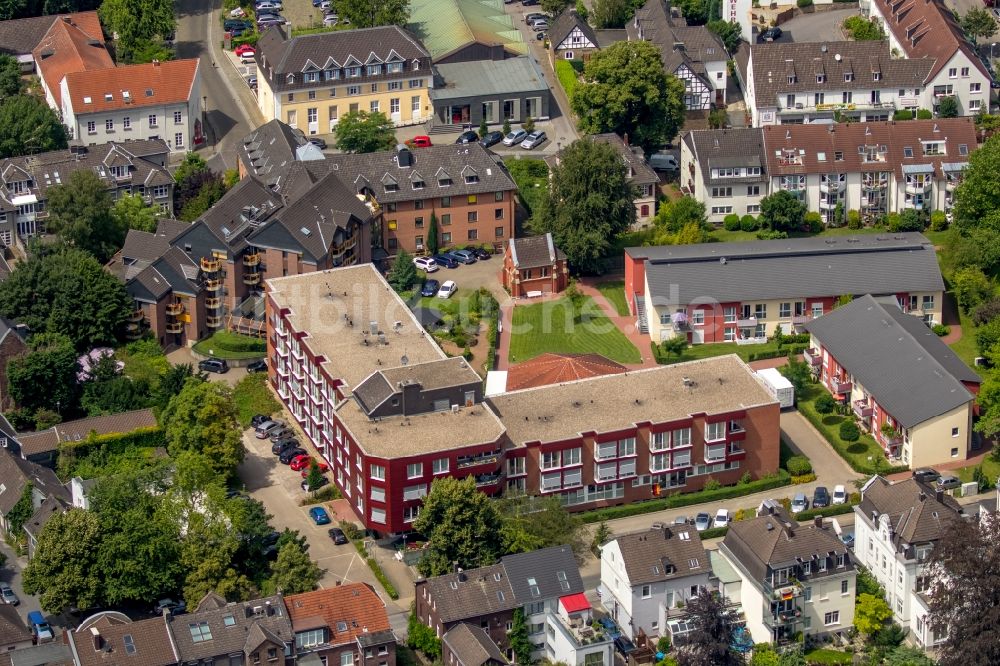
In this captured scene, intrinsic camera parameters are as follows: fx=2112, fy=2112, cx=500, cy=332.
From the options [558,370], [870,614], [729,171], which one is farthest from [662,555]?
[729,171]

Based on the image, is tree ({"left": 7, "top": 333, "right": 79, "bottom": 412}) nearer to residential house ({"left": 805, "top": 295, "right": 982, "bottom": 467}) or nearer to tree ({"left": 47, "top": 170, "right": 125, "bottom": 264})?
tree ({"left": 47, "top": 170, "right": 125, "bottom": 264})

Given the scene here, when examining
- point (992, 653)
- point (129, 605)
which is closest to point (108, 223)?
point (129, 605)

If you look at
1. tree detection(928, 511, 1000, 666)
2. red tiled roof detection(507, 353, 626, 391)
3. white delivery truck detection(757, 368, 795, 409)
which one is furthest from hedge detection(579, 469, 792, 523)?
tree detection(928, 511, 1000, 666)

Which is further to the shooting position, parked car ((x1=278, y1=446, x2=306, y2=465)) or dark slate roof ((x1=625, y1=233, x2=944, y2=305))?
dark slate roof ((x1=625, y1=233, x2=944, y2=305))

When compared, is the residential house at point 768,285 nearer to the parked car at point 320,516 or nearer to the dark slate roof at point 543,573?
the parked car at point 320,516

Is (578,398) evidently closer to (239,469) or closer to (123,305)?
(239,469)

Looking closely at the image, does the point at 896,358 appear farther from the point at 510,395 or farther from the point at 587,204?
the point at 587,204
